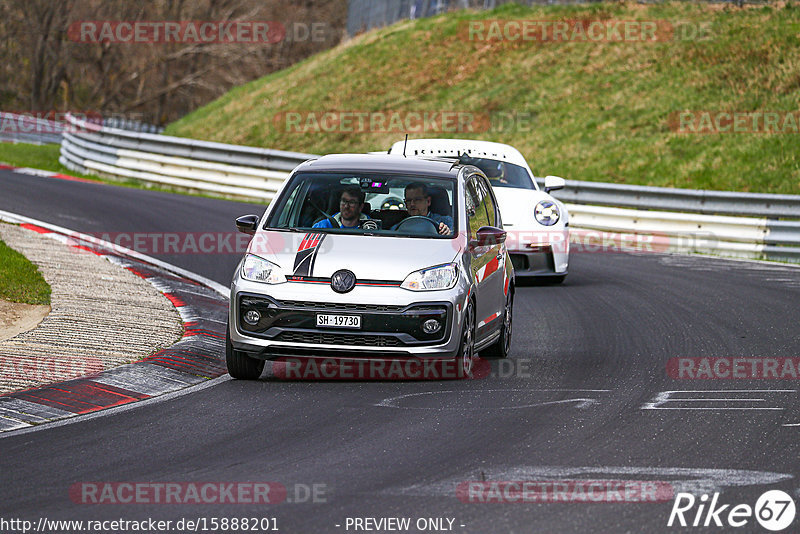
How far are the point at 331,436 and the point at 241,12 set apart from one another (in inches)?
2263

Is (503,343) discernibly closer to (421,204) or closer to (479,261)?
(479,261)

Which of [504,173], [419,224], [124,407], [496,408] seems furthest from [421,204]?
[504,173]

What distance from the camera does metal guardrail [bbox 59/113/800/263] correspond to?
21219 mm

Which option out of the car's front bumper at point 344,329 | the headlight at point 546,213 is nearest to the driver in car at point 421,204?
the car's front bumper at point 344,329

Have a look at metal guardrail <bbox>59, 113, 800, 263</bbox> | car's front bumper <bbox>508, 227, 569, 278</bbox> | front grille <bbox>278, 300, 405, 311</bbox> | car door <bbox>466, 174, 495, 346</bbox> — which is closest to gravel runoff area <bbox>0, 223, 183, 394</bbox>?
front grille <bbox>278, 300, 405, 311</bbox>

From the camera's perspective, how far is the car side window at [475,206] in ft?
33.6

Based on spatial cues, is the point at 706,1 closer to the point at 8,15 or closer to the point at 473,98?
the point at 473,98

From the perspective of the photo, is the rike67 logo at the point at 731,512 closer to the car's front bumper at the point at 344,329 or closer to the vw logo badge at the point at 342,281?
the car's front bumper at the point at 344,329

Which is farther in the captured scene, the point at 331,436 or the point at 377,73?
the point at 377,73

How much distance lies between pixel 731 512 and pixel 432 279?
3.76m

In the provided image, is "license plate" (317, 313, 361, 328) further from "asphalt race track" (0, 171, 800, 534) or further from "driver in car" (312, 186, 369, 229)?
"driver in car" (312, 186, 369, 229)

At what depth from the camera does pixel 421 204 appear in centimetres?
1006

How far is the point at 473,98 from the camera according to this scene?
3738 centimetres

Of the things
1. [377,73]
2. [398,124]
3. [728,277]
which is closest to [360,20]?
[377,73]
